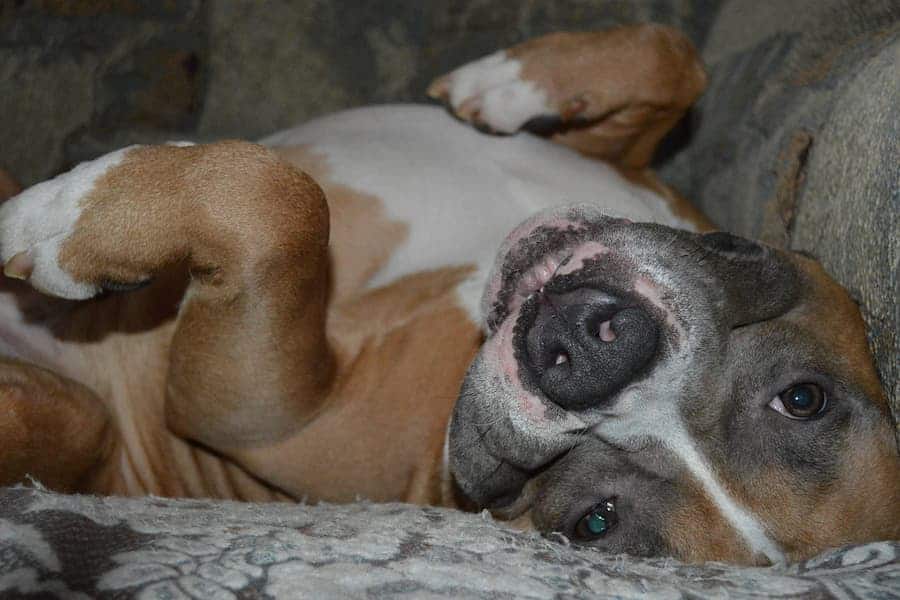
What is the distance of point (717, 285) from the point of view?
7.22ft

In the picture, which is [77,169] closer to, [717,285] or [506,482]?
[506,482]

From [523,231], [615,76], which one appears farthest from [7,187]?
[615,76]

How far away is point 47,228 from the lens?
2332 mm

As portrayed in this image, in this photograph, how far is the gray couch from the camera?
5.20ft

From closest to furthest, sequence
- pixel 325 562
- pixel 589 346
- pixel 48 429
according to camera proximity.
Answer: pixel 325 562 < pixel 589 346 < pixel 48 429

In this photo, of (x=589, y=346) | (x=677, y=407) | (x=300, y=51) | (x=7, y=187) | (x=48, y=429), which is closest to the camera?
(x=589, y=346)

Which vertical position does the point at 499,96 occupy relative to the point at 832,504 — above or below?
above

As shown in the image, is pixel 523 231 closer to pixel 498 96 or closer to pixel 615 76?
pixel 498 96

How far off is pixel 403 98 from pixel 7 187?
1.67m

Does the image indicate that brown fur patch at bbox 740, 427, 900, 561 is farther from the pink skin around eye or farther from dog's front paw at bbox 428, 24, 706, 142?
dog's front paw at bbox 428, 24, 706, 142

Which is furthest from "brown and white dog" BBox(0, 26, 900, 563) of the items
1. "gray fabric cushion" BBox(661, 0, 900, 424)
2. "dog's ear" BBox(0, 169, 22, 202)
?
"dog's ear" BBox(0, 169, 22, 202)

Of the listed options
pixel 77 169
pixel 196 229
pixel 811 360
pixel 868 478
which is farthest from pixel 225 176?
pixel 868 478

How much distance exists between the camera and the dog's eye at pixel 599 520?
2.34 meters

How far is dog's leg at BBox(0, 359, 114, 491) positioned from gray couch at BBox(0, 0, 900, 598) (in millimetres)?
787
